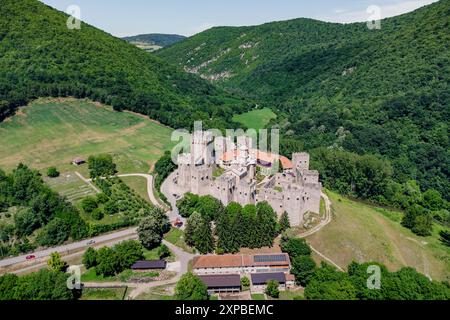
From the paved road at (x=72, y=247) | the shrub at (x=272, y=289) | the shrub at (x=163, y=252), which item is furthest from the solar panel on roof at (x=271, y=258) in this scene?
the paved road at (x=72, y=247)

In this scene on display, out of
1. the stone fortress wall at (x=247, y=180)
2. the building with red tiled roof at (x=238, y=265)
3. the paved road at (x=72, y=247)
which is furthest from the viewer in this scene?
the stone fortress wall at (x=247, y=180)

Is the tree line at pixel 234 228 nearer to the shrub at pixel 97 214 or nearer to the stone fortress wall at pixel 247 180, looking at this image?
the stone fortress wall at pixel 247 180

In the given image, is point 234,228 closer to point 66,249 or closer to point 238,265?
point 238,265

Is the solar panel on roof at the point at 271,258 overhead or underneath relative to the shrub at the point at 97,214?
underneath

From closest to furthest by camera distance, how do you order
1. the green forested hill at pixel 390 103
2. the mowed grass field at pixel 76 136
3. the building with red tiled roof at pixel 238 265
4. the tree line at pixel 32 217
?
1. the building with red tiled roof at pixel 238 265
2. the tree line at pixel 32 217
3. the mowed grass field at pixel 76 136
4. the green forested hill at pixel 390 103

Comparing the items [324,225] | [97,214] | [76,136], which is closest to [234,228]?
[324,225]
